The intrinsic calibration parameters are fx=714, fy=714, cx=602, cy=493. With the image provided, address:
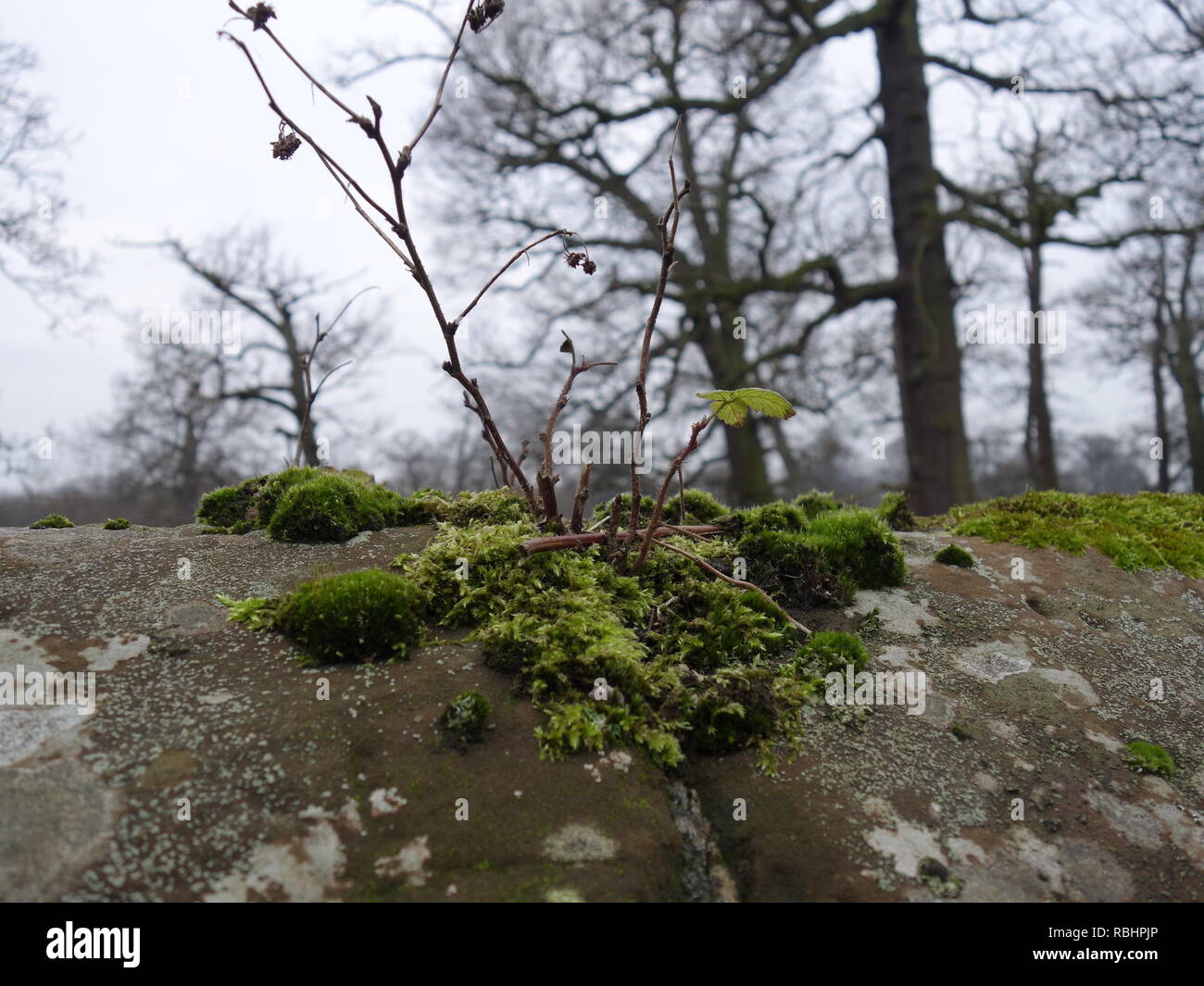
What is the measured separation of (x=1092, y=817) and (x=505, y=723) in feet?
5.50

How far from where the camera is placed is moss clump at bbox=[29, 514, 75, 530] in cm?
321

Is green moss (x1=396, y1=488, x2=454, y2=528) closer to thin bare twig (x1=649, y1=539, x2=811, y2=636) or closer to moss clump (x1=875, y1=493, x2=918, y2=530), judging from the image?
thin bare twig (x1=649, y1=539, x2=811, y2=636)

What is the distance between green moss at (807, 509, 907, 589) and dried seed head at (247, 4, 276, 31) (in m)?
2.58

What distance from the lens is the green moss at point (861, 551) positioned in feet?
9.93

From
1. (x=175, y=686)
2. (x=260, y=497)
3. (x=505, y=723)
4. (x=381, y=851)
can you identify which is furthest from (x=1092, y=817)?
(x=260, y=497)

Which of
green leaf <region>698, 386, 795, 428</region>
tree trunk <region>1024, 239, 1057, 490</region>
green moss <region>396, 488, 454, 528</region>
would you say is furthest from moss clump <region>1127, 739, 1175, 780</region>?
tree trunk <region>1024, 239, 1057, 490</region>

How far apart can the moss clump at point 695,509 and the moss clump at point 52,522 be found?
264 cm

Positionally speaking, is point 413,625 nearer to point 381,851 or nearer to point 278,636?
point 278,636

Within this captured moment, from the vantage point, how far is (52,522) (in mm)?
3275

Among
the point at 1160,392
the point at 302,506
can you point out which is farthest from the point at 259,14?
the point at 1160,392

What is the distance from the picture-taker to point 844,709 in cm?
231

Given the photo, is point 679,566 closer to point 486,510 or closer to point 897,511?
point 486,510

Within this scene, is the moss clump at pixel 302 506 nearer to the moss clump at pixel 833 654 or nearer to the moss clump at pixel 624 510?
the moss clump at pixel 624 510

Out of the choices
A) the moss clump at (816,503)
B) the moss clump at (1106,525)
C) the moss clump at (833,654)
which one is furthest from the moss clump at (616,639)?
the moss clump at (1106,525)
